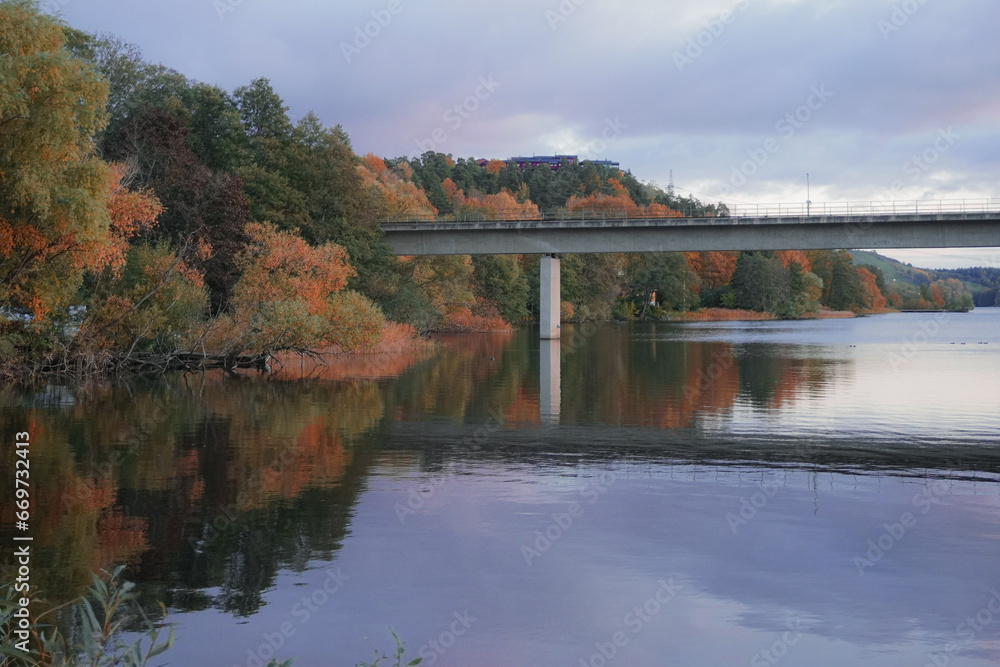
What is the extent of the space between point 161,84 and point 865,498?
63.9 metres

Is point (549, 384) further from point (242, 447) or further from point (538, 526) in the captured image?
point (538, 526)

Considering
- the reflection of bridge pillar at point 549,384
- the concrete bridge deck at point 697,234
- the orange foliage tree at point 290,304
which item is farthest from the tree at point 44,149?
the concrete bridge deck at point 697,234

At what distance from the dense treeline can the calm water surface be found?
531 cm

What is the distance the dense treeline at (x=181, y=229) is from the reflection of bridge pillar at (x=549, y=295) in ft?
21.8

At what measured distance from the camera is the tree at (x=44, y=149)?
23719mm

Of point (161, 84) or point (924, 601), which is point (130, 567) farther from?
point (161, 84)

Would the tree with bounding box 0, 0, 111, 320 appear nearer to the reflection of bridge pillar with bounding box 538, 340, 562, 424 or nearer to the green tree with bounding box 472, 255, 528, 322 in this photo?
the reflection of bridge pillar with bounding box 538, 340, 562, 424

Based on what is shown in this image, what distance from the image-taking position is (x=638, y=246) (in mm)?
65625

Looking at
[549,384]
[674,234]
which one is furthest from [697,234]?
[549,384]

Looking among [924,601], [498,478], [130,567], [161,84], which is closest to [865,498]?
[924,601]

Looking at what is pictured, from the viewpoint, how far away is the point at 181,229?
45.8m

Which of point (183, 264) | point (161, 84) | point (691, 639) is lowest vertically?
point (691, 639)

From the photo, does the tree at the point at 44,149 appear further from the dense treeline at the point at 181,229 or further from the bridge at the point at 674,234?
the bridge at the point at 674,234

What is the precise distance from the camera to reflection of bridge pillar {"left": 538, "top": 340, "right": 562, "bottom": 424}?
2695cm
